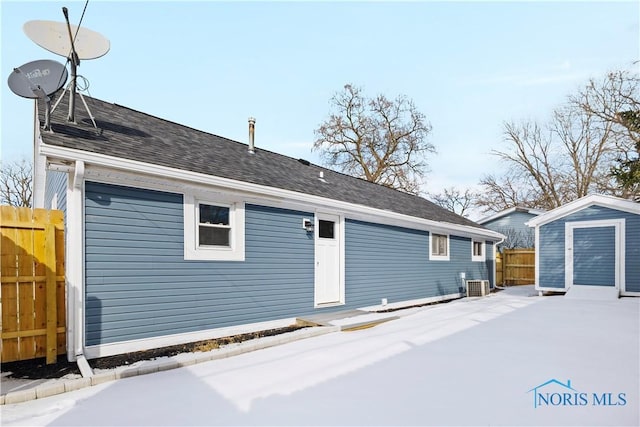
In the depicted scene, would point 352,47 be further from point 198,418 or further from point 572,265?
point 198,418

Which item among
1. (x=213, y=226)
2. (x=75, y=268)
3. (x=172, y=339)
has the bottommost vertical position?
(x=172, y=339)

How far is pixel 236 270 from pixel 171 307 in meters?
1.16

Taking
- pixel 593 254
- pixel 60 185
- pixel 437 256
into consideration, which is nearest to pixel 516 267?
pixel 593 254

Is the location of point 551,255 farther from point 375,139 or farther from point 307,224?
point 375,139

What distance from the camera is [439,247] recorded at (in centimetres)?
1149

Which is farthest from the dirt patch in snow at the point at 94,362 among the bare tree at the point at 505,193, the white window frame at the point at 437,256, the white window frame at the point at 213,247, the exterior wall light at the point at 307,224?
the bare tree at the point at 505,193

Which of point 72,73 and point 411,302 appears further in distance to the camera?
point 411,302

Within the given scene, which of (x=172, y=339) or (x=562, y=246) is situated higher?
(x=562, y=246)

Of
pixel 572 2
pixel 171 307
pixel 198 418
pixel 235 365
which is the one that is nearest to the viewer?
pixel 198 418

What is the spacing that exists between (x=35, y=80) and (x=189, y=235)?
293 centimetres

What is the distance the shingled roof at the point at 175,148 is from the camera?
4894mm

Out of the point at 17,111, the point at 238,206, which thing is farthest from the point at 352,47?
the point at 17,111

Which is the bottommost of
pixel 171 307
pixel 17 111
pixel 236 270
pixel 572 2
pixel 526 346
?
pixel 526 346

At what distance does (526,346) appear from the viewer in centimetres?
522
